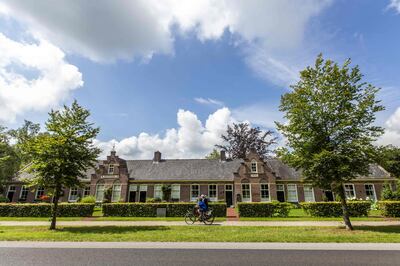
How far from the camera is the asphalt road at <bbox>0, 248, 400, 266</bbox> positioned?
6.34 meters

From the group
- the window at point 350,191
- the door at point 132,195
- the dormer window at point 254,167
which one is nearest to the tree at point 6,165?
the door at point 132,195

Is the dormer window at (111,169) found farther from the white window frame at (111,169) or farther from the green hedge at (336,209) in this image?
the green hedge at (336,209)

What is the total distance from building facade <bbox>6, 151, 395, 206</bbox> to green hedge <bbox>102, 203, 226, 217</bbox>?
1048cm

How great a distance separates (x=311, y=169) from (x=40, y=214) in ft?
70.6

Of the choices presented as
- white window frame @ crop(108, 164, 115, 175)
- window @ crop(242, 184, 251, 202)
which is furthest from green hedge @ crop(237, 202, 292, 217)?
white window frame @ crop(108, 164, 115, 175)

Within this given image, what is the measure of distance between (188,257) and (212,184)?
80.4 feet

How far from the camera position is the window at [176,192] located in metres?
30.9

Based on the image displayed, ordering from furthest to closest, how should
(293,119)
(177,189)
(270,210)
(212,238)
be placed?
(177,189) < (270,210) < (293,119) < (212,238)

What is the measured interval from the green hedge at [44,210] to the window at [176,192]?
12.6 meters

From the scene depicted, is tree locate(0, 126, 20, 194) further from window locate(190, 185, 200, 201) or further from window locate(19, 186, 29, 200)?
window locate(190, 185, 200, 201)

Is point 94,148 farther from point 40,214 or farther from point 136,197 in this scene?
point 136,197

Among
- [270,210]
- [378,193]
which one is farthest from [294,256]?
[378,193]

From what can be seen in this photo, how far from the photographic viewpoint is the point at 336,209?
18656 millimetres

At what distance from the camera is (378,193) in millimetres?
29172
